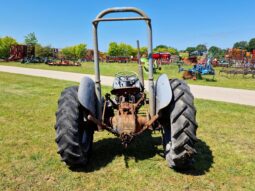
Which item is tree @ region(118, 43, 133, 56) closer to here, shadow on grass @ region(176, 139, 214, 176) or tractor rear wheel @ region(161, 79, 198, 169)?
shadow on grass @ region(176, 139, 214, 176)

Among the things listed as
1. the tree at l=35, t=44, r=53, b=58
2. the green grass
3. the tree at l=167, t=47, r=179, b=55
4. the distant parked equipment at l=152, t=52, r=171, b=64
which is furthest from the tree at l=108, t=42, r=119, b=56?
the green grass

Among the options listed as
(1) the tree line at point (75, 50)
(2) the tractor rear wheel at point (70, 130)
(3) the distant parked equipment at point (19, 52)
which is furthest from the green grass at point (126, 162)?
(3) the distant parked equipment at point (19, 52)

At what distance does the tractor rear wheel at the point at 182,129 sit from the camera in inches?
159

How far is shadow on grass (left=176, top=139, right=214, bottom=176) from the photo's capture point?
431 cm

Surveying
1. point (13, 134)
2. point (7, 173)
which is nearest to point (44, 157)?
point (7, 173)

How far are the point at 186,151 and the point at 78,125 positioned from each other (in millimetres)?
1660

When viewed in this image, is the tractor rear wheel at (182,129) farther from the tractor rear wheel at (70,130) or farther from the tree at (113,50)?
the tree at (113,50)

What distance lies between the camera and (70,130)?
4.15 m

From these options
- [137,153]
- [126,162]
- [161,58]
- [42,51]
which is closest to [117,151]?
[137,153]

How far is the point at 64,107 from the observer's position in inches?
171

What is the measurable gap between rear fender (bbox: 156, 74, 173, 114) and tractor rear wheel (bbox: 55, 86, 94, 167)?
4.04 ft

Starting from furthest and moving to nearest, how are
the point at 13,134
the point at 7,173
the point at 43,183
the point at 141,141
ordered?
the point at 13,134
the point at 141,141
the point at 7,173
the point at 43,183

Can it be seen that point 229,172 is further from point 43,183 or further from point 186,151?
point 43,183

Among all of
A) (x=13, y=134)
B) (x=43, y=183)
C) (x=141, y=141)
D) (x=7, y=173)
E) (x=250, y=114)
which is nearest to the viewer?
(x=43, y=183)
